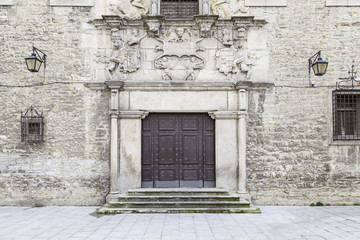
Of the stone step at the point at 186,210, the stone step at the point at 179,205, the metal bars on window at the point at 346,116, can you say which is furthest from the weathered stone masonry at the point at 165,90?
the stone step at the point at 186,210

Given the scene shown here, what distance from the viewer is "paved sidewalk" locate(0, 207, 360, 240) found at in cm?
479

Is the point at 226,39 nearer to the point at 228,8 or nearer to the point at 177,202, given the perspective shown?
the point at 228,8

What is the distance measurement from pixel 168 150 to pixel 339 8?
5.75 m

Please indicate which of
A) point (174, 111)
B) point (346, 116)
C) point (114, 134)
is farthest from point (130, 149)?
point (346, 116)

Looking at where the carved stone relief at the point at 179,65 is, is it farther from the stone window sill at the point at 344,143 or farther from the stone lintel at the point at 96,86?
the stone window sill at the point at 344,143

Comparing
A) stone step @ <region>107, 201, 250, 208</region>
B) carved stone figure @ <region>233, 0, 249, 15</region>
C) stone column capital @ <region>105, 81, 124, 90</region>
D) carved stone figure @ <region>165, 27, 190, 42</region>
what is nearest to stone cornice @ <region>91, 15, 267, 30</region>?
carved stone figure @ <region>165, 27, 190, 42</region>

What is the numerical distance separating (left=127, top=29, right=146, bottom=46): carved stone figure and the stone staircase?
370cm

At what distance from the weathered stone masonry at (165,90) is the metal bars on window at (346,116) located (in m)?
0.26

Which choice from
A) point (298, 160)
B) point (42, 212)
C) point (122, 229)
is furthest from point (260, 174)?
point (42, 212)

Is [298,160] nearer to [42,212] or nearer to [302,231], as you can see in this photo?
[302,231]

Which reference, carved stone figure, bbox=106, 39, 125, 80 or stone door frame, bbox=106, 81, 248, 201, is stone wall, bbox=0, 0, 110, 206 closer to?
stone door frame, bbox=106, 81, 248, 201

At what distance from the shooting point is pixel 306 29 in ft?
23.9

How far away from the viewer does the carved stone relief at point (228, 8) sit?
732 centimetres

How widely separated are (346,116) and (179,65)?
4.50 m
